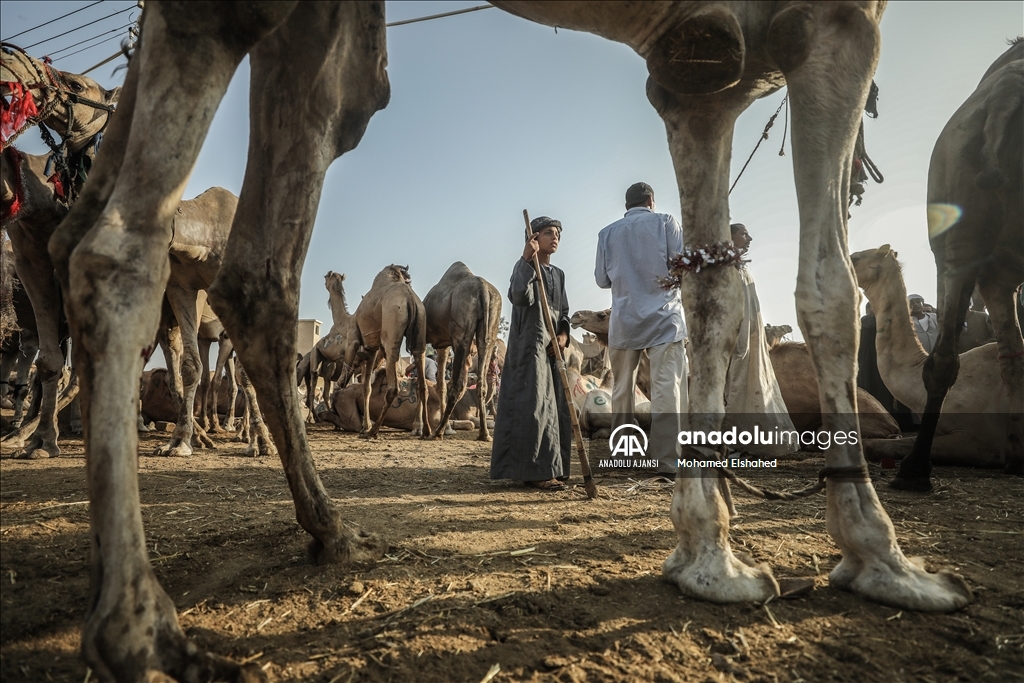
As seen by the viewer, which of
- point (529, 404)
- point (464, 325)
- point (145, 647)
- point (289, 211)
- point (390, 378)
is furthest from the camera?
point (464, 325)

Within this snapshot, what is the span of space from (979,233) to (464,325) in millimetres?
7637

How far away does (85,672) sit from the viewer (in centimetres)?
140

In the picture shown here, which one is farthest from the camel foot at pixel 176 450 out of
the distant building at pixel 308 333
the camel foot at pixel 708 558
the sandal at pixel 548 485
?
the distant building at pixel 308 333

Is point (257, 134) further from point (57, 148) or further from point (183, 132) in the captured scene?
point (57, 148)

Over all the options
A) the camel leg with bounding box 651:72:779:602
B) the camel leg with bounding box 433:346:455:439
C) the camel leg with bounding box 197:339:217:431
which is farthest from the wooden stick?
the camel leg with bounding box 197:339:217:431

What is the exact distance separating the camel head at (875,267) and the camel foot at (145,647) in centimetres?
624

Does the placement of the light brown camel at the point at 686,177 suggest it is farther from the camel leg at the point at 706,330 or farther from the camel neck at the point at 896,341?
the camel neck at the point at 896,341

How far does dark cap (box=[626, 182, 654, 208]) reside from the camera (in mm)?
6090

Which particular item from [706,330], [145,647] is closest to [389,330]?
[706,330]

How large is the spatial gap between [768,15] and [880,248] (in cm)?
482

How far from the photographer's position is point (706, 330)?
2273 mm

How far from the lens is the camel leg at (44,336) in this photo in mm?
5477

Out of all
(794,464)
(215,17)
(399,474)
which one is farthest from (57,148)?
(794,464)

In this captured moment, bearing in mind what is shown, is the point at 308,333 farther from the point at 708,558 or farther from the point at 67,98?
the point at 708,558
